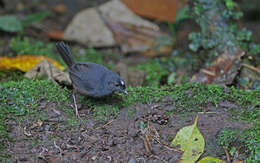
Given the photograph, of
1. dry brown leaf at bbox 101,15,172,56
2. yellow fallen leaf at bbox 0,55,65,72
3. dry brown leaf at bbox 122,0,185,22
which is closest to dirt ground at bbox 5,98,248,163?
yellow fallen leaf at bbox 0,55,65,72

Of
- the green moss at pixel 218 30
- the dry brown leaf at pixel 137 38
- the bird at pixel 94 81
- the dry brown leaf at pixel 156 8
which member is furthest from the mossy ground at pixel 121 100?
the dry brown leaf at pixel 156 8

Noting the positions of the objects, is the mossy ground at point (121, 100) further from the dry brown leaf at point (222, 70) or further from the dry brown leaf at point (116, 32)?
the dry brown leaf at point (116, 32)

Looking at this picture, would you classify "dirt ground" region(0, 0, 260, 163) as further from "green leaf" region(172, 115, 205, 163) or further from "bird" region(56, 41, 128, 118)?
"bird" region(56, 41, 128, 118)

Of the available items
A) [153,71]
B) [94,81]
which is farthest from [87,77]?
[153,71]

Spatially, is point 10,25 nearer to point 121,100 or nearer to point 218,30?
point 121,100

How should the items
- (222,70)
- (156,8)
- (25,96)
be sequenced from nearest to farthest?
(25,96) → (222,70) → (156,8)

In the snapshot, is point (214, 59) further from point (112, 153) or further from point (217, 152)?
point (112, 153)
